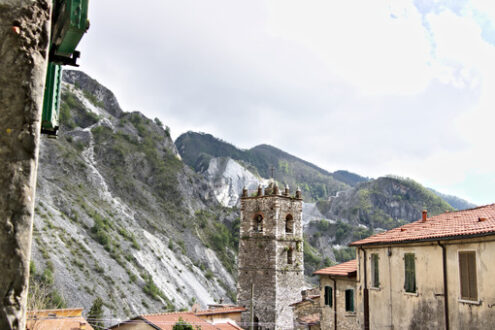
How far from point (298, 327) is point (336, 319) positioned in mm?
6348

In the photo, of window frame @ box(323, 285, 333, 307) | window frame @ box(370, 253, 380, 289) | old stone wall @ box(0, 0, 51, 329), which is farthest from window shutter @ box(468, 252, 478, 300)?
old stone wall @ box(0, 0, 51, 329)

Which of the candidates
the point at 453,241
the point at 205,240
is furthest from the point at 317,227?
the point at 453,241

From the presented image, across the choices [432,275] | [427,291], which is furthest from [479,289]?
[427,291]

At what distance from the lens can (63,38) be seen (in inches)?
160

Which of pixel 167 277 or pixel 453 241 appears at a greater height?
pixel 453 241

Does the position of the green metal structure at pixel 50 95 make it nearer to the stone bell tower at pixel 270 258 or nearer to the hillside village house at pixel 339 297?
the hillside village house at pixel 339 297

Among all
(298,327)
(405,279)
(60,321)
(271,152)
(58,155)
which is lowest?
(298,327)

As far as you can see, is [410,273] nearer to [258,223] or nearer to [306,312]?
[306,312]

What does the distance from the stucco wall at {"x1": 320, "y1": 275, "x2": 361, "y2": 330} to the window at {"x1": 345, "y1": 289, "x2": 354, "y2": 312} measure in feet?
0.45

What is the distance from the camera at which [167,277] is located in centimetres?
5084

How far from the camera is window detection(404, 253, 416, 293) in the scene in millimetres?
14036

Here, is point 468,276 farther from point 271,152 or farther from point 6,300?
point 271,152

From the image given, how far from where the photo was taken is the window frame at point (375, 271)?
16.2m

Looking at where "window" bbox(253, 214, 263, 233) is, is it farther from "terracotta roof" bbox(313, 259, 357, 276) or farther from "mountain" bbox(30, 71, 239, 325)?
"mountain" bbox(30, 71, 239, 325)
